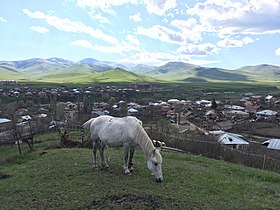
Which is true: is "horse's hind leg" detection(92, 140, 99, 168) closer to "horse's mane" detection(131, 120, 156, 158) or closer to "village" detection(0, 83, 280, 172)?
"horse's mane" detection(131, 120, 156, 158)

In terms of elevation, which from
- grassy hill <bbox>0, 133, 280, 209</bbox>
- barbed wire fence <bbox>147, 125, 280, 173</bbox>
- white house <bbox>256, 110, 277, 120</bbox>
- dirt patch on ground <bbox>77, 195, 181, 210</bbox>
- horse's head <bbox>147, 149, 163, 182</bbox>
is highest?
horse's head <bbox>147, 149, 163, 182</bbox>

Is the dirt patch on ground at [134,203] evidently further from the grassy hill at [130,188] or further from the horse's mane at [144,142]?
the horse's mane at [144,142]

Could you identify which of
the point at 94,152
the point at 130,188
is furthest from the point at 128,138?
the point at 130,188

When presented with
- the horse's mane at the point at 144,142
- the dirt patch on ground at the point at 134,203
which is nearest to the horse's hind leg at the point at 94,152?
the horse's mane at the point at 144,142

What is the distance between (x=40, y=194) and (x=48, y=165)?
3.72 m

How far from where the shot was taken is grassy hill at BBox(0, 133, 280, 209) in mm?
8711

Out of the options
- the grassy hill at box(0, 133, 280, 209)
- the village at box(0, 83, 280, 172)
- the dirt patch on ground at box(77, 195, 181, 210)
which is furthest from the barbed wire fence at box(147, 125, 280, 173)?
the dirt patch on ground at box(77, 195, 181, 210)

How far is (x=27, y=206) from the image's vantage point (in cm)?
884

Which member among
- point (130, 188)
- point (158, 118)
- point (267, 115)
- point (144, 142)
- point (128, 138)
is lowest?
point (267, 115)

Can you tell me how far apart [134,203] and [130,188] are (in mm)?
1221

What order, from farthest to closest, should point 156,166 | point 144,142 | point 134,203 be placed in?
point 144,142
point 156,166
point 134,203

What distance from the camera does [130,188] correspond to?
9648 mm

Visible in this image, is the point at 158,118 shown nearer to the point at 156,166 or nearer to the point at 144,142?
the point at 144,142

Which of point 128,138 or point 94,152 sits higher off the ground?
point 128,138
